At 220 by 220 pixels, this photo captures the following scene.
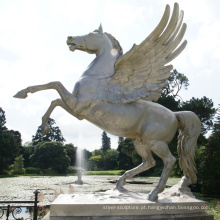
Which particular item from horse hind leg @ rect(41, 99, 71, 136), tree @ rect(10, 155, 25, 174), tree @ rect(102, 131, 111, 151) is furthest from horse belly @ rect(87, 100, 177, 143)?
tree @ rect(102, 131, 111, 151)

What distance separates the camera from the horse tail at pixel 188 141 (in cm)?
373

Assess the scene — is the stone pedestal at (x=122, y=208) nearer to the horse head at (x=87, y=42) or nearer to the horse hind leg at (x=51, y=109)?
the horse hind leg at (x=51, y=109)

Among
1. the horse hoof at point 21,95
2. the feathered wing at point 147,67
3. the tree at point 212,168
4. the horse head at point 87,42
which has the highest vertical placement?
the horse head at point 87,42

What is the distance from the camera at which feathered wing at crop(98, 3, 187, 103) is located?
11.7ft

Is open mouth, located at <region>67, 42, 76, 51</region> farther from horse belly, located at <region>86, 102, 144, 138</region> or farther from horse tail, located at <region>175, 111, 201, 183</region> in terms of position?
horse tail, located at <region>175, 111, 201, 183</region>

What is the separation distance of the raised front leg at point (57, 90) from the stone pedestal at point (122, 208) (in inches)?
50.3

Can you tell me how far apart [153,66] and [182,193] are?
191 centimetres

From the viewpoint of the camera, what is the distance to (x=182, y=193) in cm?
356

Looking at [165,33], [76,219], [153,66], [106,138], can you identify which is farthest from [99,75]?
[106,138]

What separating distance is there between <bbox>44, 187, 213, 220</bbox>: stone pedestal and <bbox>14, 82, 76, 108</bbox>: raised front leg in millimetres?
1278

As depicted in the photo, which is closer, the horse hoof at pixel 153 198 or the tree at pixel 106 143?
the horse hoof at pixel 153 198

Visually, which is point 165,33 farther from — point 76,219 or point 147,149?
point 76,219

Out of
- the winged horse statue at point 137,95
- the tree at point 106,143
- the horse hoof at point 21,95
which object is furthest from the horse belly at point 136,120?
the tree at point 106,143

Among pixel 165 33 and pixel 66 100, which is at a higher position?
pixel 165 33
